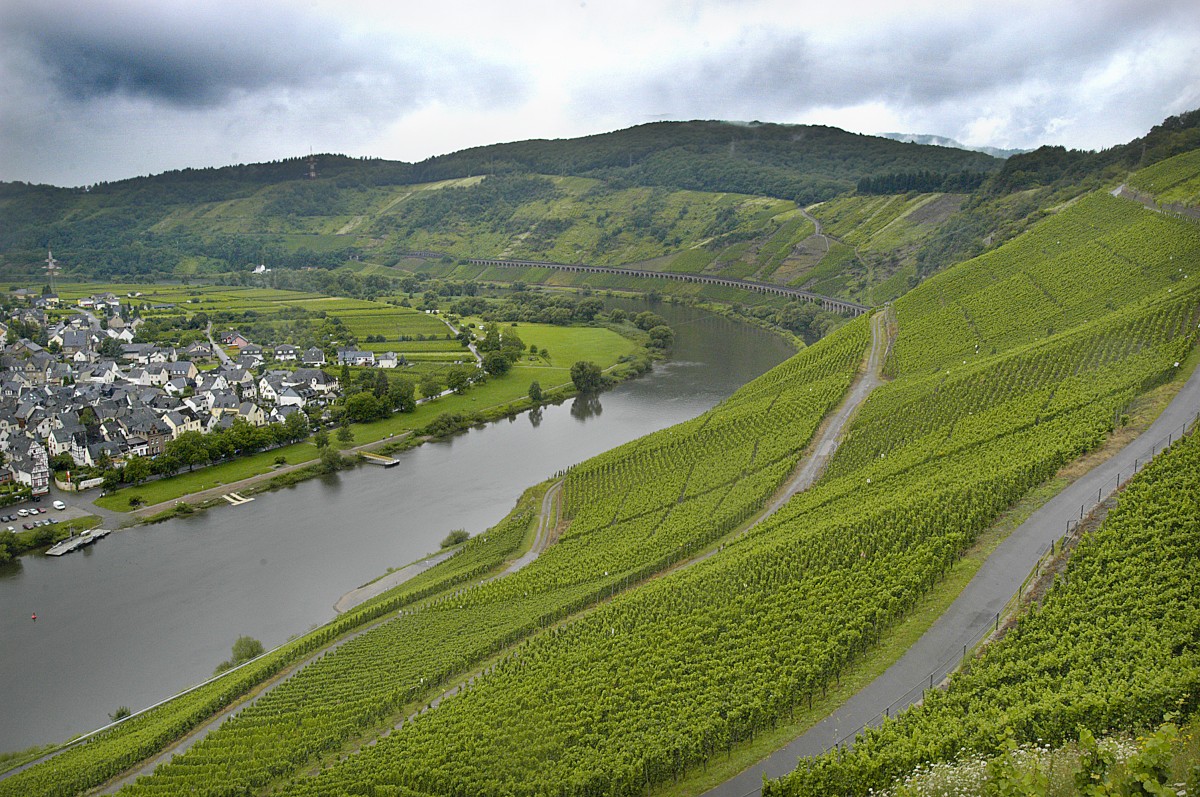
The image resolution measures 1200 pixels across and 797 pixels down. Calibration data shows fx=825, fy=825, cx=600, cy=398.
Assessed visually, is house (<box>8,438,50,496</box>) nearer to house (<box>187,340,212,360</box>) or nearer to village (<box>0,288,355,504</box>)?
village (<box>0,288,355,504</box>)

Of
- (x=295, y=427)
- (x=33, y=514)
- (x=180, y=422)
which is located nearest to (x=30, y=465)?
(x=33, y=514)

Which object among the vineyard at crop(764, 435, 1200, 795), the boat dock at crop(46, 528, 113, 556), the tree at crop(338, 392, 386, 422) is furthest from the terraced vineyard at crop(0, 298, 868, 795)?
the tree at crop(338, 392, 386, 422)

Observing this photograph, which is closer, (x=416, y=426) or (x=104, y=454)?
(x=104, y=454)

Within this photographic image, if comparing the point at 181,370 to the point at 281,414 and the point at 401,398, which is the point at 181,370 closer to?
the point at 281,414

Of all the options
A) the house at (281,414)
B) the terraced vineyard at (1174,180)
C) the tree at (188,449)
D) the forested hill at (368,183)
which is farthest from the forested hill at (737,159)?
the tree at (188,449)

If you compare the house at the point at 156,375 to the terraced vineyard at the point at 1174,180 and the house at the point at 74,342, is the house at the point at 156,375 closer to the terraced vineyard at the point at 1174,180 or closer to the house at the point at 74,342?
the house at the point at 74,342

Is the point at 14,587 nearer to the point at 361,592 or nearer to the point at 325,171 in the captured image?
the point at 361,592
